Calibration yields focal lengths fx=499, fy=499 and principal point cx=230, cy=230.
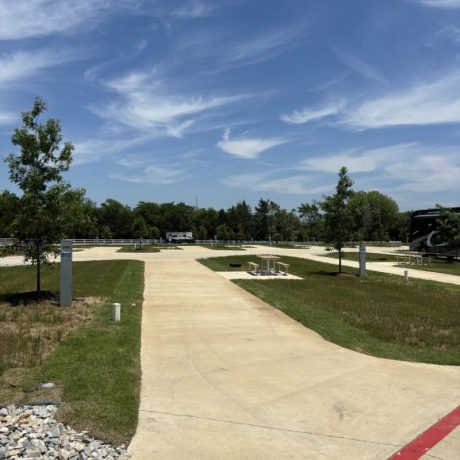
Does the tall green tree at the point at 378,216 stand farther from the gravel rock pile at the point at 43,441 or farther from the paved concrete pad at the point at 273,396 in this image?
the gravel rock pile at the point at 43,441

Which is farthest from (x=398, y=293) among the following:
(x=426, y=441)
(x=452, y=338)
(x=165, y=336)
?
(x=426, y=441)

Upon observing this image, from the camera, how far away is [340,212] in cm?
2619

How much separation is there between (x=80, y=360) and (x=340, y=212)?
66.9 feet

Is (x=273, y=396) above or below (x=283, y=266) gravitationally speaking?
below

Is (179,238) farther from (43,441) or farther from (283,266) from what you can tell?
(43,441)

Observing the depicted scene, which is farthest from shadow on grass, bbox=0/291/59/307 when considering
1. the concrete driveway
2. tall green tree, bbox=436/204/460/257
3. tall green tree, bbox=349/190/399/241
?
tall green tree, bbox=349/190/399/241

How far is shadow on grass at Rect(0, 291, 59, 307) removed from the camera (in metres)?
13.5

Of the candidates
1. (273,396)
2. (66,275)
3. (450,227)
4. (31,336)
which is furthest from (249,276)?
(450,227)

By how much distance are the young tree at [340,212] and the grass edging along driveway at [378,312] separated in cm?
369

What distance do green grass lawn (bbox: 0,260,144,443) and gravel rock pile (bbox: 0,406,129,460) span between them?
0.60 feet

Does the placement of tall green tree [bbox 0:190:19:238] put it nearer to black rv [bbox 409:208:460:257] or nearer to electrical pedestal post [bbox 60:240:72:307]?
electrical pedestal post [bbox 60:240:72:307]

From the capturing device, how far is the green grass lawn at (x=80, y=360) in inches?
218

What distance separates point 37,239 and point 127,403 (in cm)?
924

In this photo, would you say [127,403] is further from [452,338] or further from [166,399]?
[452,338]
